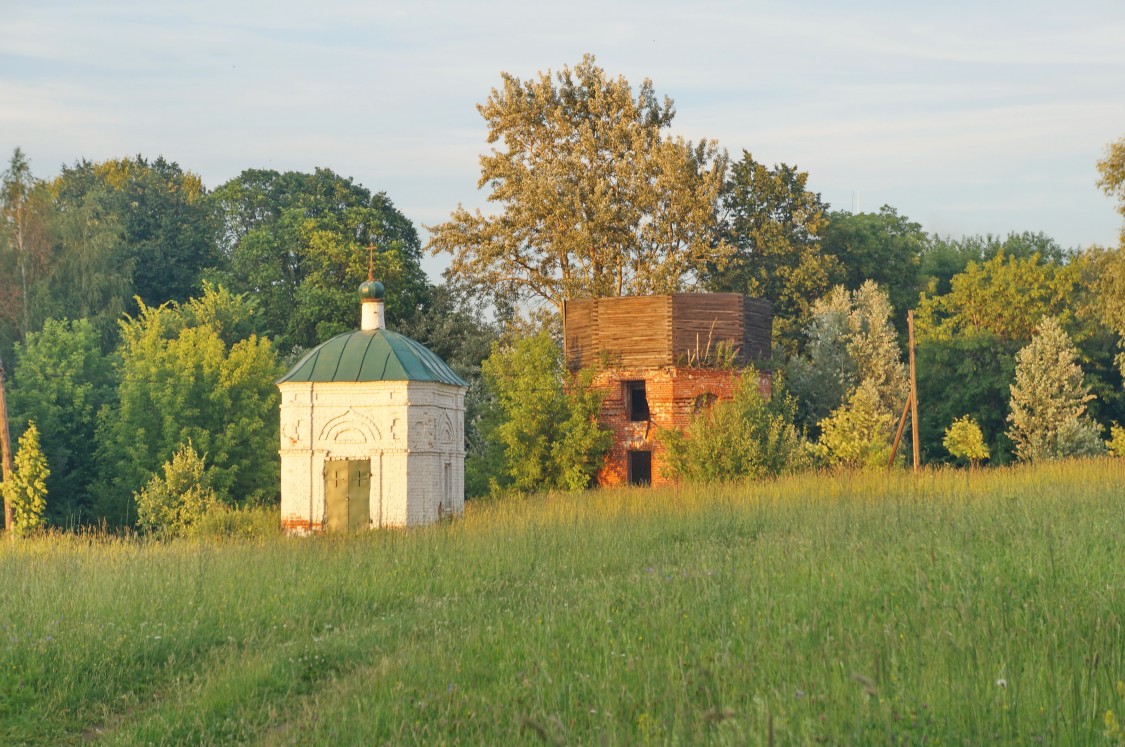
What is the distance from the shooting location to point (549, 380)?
3531cm

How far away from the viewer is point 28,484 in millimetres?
32625

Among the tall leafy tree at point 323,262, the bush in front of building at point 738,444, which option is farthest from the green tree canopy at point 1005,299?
the tall leafy tree at point 323,262

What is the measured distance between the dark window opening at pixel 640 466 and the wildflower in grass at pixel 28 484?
54.1 ft

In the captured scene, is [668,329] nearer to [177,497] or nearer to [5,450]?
[177,497]

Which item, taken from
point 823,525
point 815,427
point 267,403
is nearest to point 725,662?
point 823,525

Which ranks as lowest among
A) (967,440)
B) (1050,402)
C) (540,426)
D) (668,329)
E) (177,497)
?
(177,497)

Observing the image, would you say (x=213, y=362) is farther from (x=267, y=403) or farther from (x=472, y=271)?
(x=472, y=271)

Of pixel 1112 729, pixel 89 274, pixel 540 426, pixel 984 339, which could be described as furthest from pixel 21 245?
pixel 1112 729

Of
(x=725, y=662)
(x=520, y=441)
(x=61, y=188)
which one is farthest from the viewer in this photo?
(x=61, y=188)

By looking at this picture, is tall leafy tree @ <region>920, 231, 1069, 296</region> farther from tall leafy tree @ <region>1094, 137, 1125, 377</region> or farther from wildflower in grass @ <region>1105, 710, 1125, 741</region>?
wildflower in grass @ <region>1105, 710, 1125, 741</region>

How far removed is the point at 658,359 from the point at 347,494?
12.1 m

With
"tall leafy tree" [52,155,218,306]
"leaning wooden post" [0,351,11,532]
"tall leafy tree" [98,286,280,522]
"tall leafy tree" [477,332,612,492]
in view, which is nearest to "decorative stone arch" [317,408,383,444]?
"tall leafy tree" [477,332,612,492]

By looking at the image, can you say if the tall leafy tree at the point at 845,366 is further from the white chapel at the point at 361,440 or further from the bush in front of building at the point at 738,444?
the white chapel at the point at 361,440

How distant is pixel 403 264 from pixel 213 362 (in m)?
9.34
